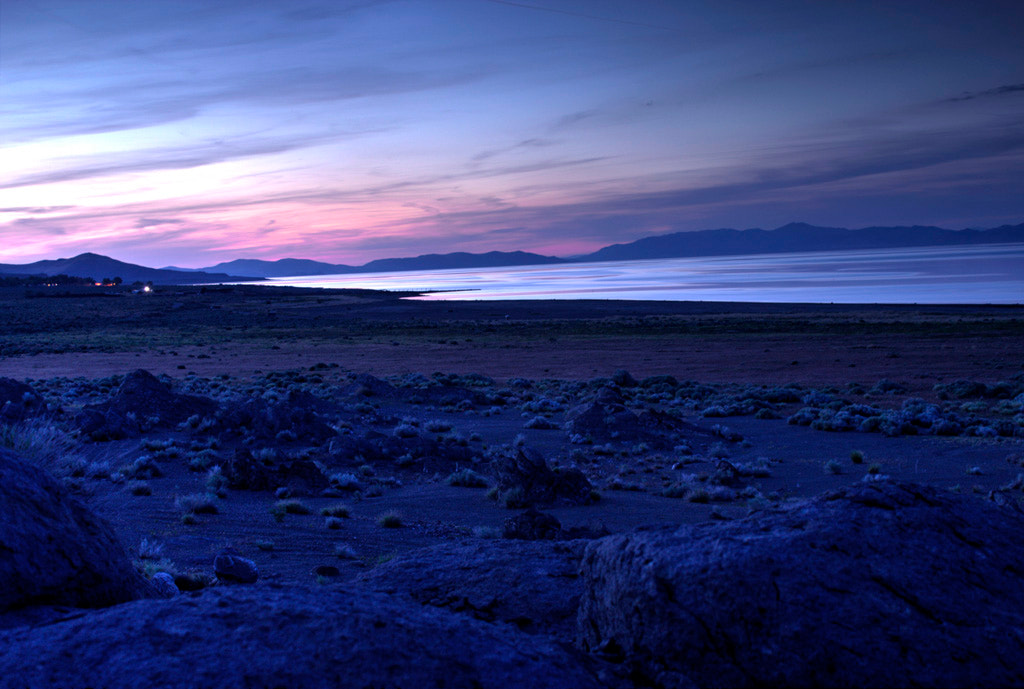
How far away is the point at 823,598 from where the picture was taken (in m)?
3.19

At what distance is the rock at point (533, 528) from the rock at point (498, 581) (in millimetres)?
1703

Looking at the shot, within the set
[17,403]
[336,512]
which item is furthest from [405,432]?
[17,403]

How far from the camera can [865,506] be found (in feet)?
12.5

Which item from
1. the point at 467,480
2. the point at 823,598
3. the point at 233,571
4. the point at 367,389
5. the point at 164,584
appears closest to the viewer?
the point at 823,598

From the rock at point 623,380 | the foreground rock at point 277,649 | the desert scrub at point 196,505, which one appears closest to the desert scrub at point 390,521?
the desert scrub at point 196,505

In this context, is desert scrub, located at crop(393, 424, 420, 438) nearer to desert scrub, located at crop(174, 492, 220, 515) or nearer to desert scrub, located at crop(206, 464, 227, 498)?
desert scrub, located at crop(206, 464, 227, 498)

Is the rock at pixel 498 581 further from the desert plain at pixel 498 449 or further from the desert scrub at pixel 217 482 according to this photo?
the desert scrub at pixel 217 482

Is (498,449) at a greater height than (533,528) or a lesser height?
lesser

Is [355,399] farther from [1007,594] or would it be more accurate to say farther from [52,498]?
[1007,594]

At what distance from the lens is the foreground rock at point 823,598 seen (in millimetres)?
3049

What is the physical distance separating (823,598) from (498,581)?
7.45 feet

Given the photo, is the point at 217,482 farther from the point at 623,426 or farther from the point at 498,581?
the point at 623,426

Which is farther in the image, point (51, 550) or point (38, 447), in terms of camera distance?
point (38, 447)

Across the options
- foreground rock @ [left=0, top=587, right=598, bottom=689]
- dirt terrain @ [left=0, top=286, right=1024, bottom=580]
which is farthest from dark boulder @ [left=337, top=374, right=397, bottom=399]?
foreground rock @ [left=0, top=587, right=598, bottom=689]
